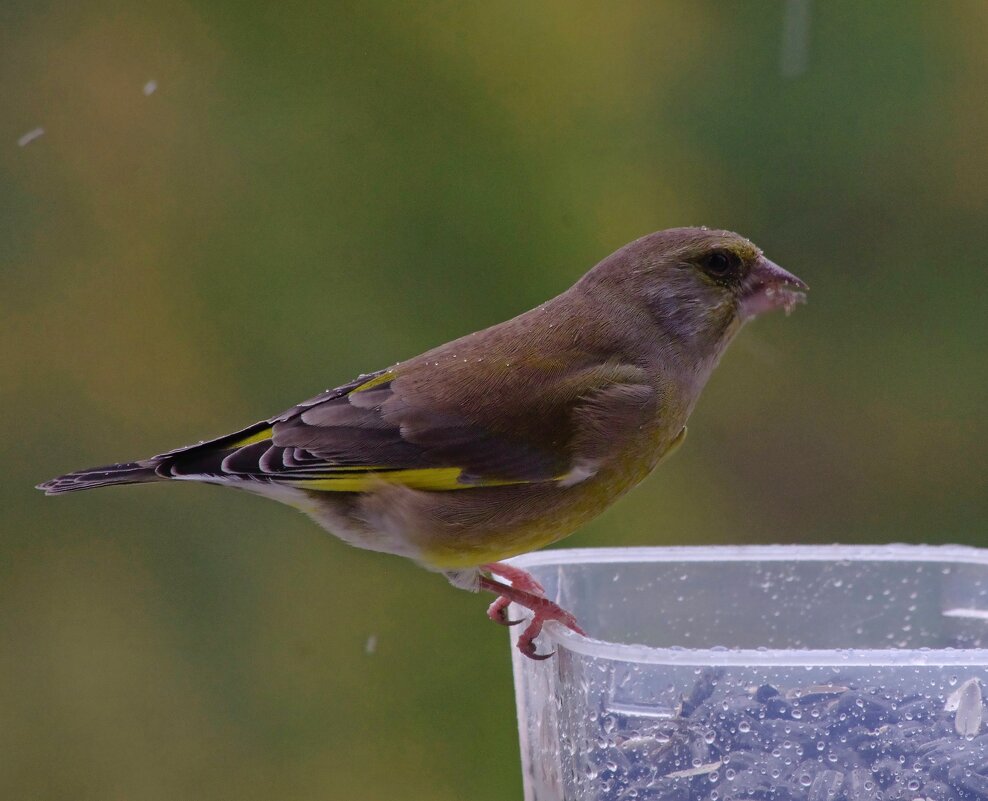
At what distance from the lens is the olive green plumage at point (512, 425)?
2.20m

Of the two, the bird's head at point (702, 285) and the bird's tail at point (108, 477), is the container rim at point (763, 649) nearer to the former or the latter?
the bird's head at point (702, 285)

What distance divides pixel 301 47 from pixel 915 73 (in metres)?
1.83

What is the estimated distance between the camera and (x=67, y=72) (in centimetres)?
389

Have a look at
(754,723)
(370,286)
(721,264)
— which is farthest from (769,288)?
(370,286)

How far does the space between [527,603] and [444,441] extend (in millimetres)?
353

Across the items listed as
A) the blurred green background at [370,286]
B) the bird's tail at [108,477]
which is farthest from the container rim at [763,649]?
the blurred green background at [370,286]

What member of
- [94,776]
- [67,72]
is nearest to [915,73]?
[67,72]

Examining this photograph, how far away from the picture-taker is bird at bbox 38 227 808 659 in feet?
7.20

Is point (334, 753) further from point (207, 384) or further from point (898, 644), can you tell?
point (898, 644)

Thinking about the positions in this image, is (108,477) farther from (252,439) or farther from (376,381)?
(376,381)

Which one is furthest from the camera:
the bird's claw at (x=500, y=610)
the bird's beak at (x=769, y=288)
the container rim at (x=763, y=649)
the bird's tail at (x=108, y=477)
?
the bird's beak at (x=769, y=288)

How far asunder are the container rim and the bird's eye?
0.50 metres

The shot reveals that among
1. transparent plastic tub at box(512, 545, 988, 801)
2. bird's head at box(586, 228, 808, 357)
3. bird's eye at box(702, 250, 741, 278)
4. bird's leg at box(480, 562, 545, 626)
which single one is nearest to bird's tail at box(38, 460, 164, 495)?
bird's leg at box(480, 562, 545, 626)

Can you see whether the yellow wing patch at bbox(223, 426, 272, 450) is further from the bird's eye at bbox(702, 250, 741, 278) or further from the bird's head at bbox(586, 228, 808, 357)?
the bird's eye at bbox(702, 250, 741, 278)
